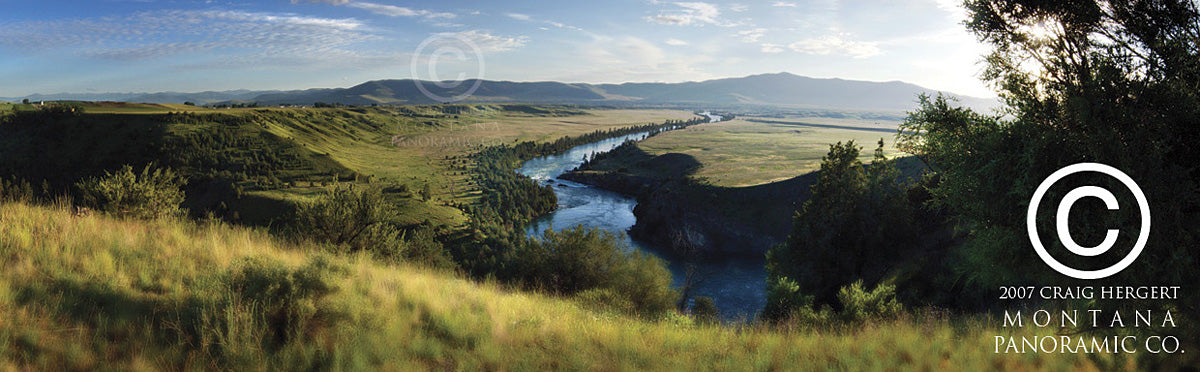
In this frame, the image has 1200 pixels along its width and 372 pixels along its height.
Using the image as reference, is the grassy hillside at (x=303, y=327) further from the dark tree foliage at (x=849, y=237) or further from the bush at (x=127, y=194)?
→ the dark tree foliage at (x=849, y=237)

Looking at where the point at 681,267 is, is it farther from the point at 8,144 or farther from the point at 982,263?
the point at 8,144

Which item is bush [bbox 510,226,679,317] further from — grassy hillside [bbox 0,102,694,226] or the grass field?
the grass field

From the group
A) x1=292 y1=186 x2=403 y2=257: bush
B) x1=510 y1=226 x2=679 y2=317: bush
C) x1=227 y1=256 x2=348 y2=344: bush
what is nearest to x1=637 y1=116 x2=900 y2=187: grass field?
x1=510 y1=226 x2=679 y2=317: bush

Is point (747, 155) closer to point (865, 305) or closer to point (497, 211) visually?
point (497, 211)

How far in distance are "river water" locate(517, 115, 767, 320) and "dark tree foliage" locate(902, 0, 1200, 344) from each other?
807cm

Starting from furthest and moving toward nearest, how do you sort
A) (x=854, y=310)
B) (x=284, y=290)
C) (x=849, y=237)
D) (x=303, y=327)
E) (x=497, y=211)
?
(x=497, y=211), (x=849, y=237), (x=854, y=310), (x=284, y=290), (x=303, y=327)

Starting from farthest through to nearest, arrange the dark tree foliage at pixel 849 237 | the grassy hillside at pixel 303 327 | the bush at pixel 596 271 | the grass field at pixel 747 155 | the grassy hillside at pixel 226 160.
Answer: the grass field at pixel 747 155
the grassy hillside at pixel 226 160
the dark tree foliage at pixel 849 237
the bush at pixel 596 271
the grassy hillside at pixel 303 327

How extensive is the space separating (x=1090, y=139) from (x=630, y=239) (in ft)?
212

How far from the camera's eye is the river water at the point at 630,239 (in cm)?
4938

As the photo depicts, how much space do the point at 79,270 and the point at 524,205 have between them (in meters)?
79.0

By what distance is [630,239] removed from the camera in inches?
2840

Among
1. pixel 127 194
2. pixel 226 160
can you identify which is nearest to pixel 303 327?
pixel 127 194

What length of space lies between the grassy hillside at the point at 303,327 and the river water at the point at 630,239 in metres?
8.01

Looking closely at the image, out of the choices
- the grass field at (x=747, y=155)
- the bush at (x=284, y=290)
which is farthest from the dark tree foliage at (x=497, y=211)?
the grass field at (x=747, y=155)
